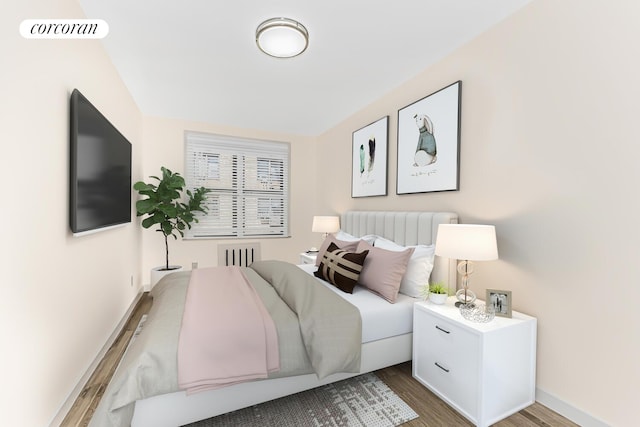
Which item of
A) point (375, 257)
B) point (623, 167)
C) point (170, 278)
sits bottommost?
point (170, 278)

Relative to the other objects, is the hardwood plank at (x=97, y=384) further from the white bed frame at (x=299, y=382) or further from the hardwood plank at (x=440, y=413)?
the hardwood plank at (x=440, y=413)

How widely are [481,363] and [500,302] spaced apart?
17.5 inches

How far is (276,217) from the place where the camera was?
4809 millimetres

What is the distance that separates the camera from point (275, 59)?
2.44 metres

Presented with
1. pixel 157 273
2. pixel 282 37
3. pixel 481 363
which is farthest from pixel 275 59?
pixel 157 273

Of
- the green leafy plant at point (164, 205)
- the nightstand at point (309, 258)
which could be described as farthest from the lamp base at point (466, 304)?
the green leafy plant at point (164, 205)

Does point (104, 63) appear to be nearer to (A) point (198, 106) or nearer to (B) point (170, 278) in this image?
(A) point (198, 106)

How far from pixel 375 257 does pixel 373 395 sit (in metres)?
0.97

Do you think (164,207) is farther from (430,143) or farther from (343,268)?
(430,143)

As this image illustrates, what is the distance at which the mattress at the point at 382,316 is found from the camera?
6.11 ft

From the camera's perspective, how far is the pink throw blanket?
1.37 m

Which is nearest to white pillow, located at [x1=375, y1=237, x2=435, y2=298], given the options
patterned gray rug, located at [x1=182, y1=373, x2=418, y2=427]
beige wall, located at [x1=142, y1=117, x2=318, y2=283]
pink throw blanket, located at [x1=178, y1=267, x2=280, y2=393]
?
patterned gray rug, located at [x1=182, y1=373, x2=418, y2=427]

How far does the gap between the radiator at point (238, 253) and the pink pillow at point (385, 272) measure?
2.67 metres

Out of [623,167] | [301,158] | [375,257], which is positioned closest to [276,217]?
[301,158]
